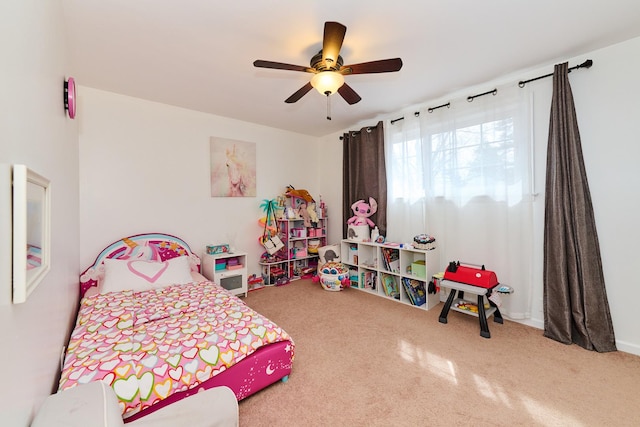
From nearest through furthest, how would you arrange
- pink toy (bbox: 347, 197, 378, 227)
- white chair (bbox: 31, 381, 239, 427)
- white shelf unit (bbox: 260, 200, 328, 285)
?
white chair (bbox: 31, 381, 239, 427)
pink toy (bbox: 347, 197, 378, 227)
white shelf unit (bbox: 260, 200, 328, 285)

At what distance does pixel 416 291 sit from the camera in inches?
125

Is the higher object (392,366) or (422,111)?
(422,111)

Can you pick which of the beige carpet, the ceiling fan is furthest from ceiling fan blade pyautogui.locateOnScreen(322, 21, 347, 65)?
the beige carpet

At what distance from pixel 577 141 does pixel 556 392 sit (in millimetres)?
1966

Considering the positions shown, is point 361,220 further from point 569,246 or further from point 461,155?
point 569,246

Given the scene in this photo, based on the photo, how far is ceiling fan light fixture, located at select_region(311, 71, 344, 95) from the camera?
1901 mm

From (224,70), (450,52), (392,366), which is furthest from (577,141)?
(224,70)

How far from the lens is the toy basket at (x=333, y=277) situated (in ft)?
12.1

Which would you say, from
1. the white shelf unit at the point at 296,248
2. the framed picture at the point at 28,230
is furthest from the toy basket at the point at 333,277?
the framed picture at the point at 28,230

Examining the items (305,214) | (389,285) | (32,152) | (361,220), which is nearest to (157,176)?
(305,214)

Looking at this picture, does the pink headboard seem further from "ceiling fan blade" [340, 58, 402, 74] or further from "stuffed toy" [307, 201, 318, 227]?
"ceiling fan blade" [340, 58, 402, 74]

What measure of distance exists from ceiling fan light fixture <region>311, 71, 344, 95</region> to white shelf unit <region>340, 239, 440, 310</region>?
2.06 m

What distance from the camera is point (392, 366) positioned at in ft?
6.59

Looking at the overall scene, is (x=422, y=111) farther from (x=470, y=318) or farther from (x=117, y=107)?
(x=117, y=107)
